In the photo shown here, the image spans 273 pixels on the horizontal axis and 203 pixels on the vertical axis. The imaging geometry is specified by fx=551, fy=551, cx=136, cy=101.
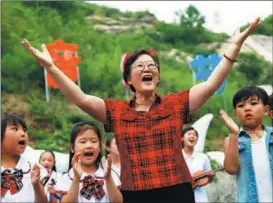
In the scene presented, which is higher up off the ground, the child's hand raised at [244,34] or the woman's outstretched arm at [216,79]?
the child's hand raised at [244,34]

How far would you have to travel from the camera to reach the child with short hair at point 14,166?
11.8 feet

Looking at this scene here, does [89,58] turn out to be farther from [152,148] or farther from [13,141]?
[152,148]

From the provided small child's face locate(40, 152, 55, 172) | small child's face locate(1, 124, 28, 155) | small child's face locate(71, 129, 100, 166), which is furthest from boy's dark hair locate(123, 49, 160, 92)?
small child's face locate(40, 152, 55, 172)

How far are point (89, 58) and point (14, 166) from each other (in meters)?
13.6

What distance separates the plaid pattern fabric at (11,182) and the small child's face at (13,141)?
0.14m

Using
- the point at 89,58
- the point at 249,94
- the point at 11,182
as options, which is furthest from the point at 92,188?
the point at 89,58

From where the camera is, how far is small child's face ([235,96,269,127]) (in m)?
3.15

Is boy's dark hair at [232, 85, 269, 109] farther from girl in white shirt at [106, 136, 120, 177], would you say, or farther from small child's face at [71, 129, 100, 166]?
girl in white shirt at [106, 136, 120, 177]

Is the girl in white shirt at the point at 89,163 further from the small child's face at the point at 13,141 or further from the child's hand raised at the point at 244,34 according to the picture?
the child's hand raised at the point at 244,34

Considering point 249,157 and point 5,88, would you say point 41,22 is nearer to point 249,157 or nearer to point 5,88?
→ point 5,88

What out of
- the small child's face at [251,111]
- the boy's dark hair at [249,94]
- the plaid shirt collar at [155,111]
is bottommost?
the plaid shirt collar at [155,111]

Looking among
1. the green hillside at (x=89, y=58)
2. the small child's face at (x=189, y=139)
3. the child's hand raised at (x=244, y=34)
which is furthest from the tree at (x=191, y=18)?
the child's hand raised at (x=244, y=34)

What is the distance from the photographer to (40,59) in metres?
2.62

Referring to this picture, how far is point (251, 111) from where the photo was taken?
315 cm
